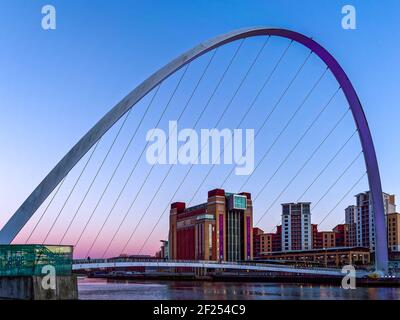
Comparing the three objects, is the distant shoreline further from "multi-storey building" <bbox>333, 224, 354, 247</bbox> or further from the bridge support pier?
"multi-storey building" <bbox>333, 224, 354, 247</bbox>

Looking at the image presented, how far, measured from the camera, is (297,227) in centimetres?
14600

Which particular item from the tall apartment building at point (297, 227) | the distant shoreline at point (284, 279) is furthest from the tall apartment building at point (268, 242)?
the distant shoreline at point (284, 279)

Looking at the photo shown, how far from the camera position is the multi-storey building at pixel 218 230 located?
115312 mm

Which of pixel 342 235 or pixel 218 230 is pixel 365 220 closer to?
pixel 342 235

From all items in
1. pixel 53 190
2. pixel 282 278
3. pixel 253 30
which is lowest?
pixel 282 278

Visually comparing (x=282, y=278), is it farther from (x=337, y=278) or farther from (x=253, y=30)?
(x=253, y=30)

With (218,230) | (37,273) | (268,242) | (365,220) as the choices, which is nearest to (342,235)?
(365,220)

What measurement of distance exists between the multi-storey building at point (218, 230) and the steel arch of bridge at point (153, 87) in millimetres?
78154

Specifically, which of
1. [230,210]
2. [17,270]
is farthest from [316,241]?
[17,270]

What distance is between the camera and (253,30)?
25.9 metres

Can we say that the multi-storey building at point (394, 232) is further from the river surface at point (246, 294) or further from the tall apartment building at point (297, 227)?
the river surface at point (246, 294)

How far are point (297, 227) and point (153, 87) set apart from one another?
4997 inches
